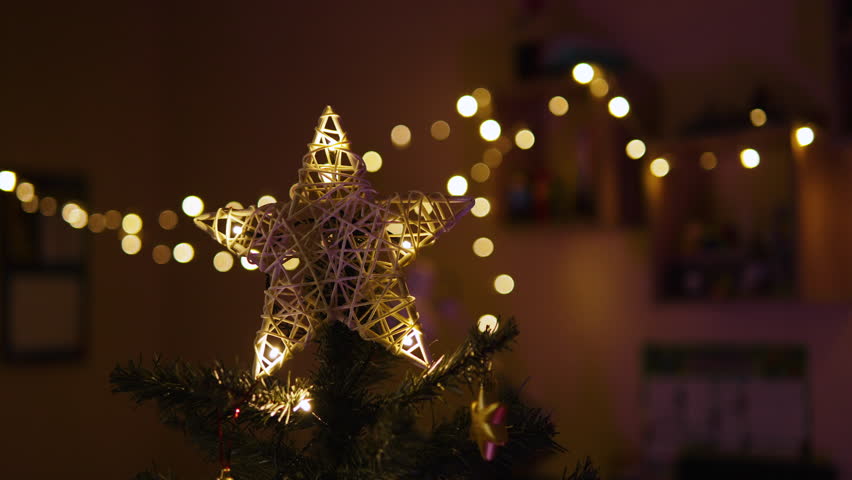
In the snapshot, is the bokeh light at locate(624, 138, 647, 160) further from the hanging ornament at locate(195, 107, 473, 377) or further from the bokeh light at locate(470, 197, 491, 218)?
the hanging ornament at locate(195, 107, 473, 377)

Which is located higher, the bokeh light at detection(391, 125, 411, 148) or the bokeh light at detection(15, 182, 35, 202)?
the bokeh light at detection(391, 125, 411, 148)

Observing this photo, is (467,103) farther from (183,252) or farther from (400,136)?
(183,252)

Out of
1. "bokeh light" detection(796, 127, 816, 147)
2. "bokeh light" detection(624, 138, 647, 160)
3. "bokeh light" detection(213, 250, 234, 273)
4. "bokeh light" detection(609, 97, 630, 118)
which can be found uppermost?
"bokeh light" detection(609, 97, 630, 118)

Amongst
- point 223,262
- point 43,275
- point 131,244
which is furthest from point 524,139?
point 43,275

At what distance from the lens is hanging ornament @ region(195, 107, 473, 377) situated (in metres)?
0.75

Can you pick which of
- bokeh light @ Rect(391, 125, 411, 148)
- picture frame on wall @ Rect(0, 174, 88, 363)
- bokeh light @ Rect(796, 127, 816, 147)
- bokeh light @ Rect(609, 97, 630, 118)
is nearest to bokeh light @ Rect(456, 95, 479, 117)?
bokeh light @ Rect(609, 97, 630, 118)

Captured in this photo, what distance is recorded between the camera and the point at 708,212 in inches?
102

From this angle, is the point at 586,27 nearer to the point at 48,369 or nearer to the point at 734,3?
the point at 734,3

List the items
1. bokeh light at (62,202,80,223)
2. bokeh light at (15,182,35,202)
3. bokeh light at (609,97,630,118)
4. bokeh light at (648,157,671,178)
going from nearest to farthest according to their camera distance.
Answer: bokeh light at (609,97,630,118) < bokeh light at (648,157,671,178) < bokeh light at (15,182,35,202) < bokeh light at (62,202,80,223)

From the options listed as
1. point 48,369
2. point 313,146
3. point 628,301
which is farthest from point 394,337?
point 48,369

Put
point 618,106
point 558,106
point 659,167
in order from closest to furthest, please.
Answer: point 618,106, point 659,167, point 558,106

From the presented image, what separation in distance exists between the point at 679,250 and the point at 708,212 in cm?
18

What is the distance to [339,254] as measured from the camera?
2.45 feet

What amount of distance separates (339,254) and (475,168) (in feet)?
7.45
